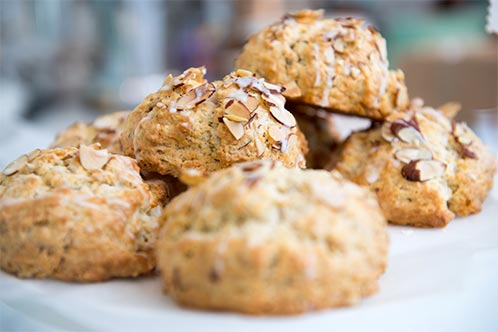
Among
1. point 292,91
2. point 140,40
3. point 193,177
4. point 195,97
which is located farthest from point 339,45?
point 140,40

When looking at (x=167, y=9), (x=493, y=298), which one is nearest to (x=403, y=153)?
(x=493, y=298)

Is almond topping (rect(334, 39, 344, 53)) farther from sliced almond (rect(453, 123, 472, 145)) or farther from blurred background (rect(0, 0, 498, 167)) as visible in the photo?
blurred background (rect(0, 0, 498, 167))

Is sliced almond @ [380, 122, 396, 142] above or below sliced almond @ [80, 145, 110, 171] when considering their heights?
below

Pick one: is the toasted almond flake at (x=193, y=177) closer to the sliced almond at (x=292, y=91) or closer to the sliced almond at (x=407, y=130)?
the sliced almond at (x=292, y=91)

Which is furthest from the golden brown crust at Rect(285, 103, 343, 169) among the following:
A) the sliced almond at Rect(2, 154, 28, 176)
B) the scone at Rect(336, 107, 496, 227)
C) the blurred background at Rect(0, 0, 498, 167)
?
the blurred background at Rect(0, 0, 498, 167)

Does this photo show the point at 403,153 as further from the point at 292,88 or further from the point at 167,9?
the point at 167,9

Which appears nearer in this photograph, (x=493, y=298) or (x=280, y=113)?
(x=493, y=298)

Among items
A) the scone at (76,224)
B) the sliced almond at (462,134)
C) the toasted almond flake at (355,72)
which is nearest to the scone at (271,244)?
the scone at (76,224)
